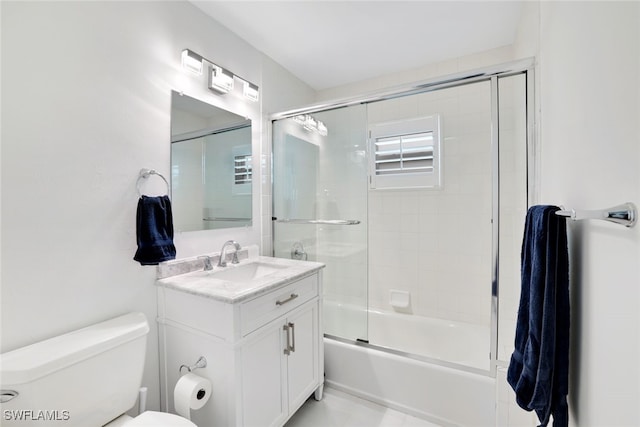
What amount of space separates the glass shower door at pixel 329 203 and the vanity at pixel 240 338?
414 mm

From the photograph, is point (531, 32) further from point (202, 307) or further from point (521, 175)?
point (202, 307)

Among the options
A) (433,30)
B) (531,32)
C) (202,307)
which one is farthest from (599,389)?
(433,30)

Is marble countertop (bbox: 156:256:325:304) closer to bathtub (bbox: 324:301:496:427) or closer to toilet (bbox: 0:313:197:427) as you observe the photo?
toilet (bbox: 0:313:197:427)

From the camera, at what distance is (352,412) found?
1755 mm

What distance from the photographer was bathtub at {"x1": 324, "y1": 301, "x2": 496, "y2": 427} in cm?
157

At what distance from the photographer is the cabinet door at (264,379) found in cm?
128

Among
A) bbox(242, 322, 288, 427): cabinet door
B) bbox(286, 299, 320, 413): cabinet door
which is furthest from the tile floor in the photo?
bbox(242, 322, 288, 427): cabinet door

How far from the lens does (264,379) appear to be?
138cm

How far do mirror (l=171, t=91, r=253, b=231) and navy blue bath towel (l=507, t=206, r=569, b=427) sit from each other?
64.9 inches

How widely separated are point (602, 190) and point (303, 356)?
1.55m

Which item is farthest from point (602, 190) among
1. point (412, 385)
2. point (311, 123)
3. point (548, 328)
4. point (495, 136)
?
point (311, 123)

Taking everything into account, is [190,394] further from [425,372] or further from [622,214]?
[622,214]

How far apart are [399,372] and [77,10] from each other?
246 cm

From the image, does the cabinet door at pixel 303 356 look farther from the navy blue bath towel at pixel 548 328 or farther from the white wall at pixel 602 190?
the white wall at pixel 602 190
